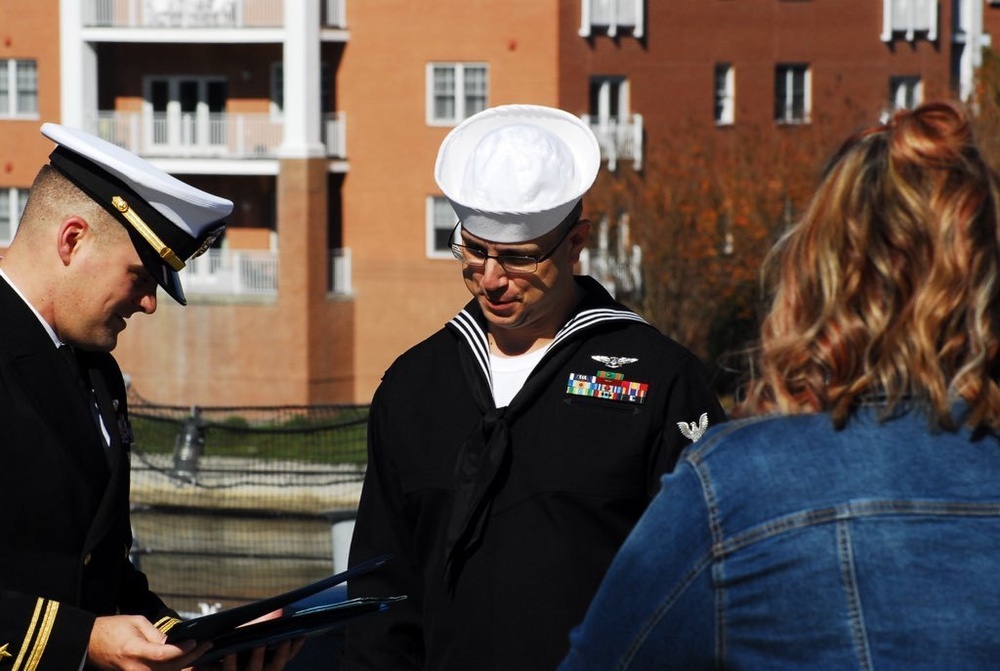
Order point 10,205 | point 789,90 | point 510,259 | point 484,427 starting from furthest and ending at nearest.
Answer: point 789,90 < point 10,205 < point 510,259 < point 484,427

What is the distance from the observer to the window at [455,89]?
3406cm

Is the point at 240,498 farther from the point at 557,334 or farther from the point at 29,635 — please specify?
the point at 29,635

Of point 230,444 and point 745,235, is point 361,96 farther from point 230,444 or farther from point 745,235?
point 230,444

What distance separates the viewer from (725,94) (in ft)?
117

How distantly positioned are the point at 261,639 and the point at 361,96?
3140 cm

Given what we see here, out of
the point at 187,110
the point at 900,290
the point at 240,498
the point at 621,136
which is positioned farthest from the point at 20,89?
the point at 900,290

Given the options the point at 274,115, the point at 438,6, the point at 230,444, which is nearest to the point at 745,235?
the point at 438,6

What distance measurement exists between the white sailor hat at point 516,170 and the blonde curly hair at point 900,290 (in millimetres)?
1791

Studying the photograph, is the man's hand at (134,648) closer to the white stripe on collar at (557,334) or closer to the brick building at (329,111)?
the white stripe on collar at (557,334)

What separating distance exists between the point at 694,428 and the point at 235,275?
30.7 m

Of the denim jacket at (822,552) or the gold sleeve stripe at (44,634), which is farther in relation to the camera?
the gold sleeve stripe at (44,634)

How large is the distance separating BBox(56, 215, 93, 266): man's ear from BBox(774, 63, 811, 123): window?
109 ft

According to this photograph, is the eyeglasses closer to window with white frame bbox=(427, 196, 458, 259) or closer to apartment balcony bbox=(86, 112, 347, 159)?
apartment balcony bbox=(86, 112, 347, 159)

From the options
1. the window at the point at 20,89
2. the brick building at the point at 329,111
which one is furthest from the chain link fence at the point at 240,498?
the window at the point at 20,89
